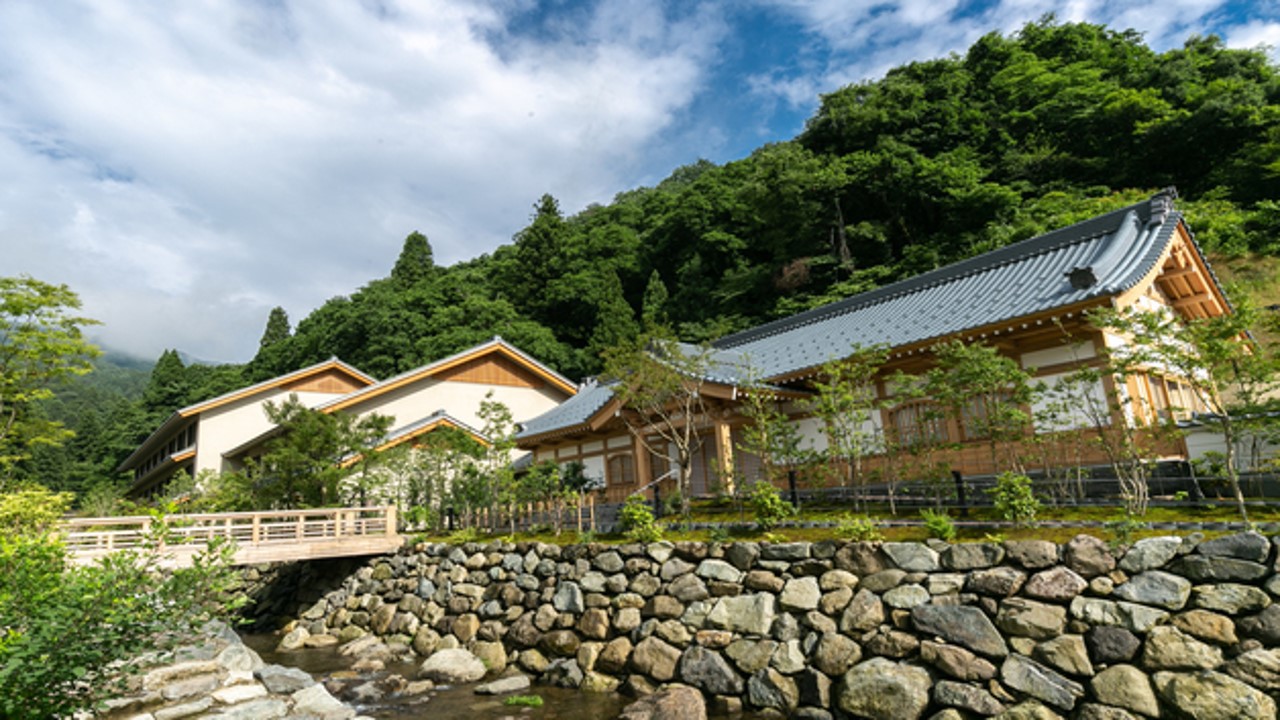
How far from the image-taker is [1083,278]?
11297 mm

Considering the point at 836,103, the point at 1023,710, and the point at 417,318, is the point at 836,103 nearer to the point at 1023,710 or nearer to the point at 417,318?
the point at 417,318

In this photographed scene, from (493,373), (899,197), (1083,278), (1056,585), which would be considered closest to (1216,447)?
(1083,278)

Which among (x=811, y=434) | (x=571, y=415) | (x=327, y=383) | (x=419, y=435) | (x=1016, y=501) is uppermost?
(x=327, y=383)

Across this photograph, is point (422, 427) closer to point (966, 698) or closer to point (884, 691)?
point (884, 691)

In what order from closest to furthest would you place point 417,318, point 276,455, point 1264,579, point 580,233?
point 1264,579 < point 276,455 < point 417,318 < point 580,233

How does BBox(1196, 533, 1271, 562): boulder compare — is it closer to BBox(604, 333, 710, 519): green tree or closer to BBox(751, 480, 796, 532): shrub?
BBox(751, 480, 796, 532): shrub

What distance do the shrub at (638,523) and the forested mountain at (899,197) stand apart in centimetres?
2052

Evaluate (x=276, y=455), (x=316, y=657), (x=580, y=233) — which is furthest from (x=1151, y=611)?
(x=580, y=233)

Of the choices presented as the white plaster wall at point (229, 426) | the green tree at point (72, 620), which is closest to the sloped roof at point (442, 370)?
the white plaster wall at point (229, 426)

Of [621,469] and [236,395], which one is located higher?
[236,395]

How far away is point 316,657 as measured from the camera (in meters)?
13.3

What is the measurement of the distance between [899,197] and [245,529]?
29.8 meters

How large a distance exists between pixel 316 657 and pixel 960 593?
1224 cm

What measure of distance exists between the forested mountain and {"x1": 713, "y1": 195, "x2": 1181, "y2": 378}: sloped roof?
1207cm
